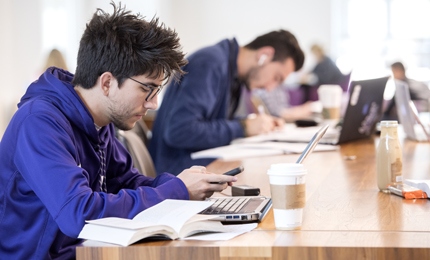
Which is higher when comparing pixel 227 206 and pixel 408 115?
pixel 227 206

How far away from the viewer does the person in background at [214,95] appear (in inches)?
94.3

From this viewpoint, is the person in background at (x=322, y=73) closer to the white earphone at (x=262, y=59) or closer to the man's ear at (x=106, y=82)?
the white earphone at (x=262, y=59)

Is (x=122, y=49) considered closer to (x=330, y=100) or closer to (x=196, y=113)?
(x=196, y=113)

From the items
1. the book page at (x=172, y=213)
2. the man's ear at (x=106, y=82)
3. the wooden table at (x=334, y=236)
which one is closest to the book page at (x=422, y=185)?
the wooden table at (x=334, y=236)

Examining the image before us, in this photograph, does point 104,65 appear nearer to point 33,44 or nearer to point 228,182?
point 228,182

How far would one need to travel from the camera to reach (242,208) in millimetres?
1051

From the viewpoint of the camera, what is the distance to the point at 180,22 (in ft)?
26.9

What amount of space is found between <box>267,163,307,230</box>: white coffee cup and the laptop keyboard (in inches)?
5.7

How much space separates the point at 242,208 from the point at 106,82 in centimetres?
48

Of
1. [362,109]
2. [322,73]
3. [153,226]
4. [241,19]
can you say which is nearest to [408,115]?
[362,109]

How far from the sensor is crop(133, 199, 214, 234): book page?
87 centimetres

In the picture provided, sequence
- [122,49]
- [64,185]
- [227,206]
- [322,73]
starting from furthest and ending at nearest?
[322,73]
[122,49]
[227,206]
[64,185]

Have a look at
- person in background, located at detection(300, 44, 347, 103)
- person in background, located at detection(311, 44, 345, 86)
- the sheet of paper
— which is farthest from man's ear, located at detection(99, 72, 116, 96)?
person in background, located at detection(311, 44, 345, 86)

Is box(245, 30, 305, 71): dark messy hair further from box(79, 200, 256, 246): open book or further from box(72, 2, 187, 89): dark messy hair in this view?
box(79, 200, 256, 246): open book
